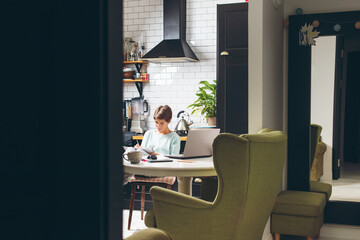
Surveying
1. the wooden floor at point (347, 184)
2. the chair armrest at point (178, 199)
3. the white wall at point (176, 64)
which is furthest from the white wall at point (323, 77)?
the white wall at point (176, 64)

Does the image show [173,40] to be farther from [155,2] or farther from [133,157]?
[133,157]

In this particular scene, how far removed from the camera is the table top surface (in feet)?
9.52

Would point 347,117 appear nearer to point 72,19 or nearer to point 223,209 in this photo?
point 223,209

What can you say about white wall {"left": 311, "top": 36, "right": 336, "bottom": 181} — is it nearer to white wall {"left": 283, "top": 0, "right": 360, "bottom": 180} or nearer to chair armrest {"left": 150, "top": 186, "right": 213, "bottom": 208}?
white wall {"left": 283, "top": 0, "right": 360, "bottom": 180}

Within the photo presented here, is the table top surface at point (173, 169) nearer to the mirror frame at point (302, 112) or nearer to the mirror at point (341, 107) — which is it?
the mirror frame at point (302, 112)

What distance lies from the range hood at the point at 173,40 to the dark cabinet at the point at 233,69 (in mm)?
622

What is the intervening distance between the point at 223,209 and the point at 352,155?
202 centimetres

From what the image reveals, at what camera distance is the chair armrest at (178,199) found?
2.44 meters

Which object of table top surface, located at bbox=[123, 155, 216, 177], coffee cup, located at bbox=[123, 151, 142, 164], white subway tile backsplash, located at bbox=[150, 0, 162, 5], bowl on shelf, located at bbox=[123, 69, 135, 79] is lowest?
table top surface, located at bbox=[123, 155, 216, 177]

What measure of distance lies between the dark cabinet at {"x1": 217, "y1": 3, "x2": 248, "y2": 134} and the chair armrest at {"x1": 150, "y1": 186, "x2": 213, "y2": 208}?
266 centimetres

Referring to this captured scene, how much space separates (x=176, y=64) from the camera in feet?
20.2

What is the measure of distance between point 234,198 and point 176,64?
4.03 meters

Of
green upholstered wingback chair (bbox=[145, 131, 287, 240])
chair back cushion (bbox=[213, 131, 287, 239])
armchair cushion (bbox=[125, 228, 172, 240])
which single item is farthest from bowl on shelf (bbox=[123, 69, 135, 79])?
armchair cushion (bbox=[125, 228, 172, 240])

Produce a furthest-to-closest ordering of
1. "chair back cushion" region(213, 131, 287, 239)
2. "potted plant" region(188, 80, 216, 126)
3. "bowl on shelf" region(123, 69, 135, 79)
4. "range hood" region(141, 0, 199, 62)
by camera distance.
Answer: "bowl on shelf" region(123, 69, 135, 79) → "range hood" region(141, 0, 199, 62) → "potted plant" region(188, 80, 216, 126) → "chair back cushion" region(213, 131, 287, 239)
